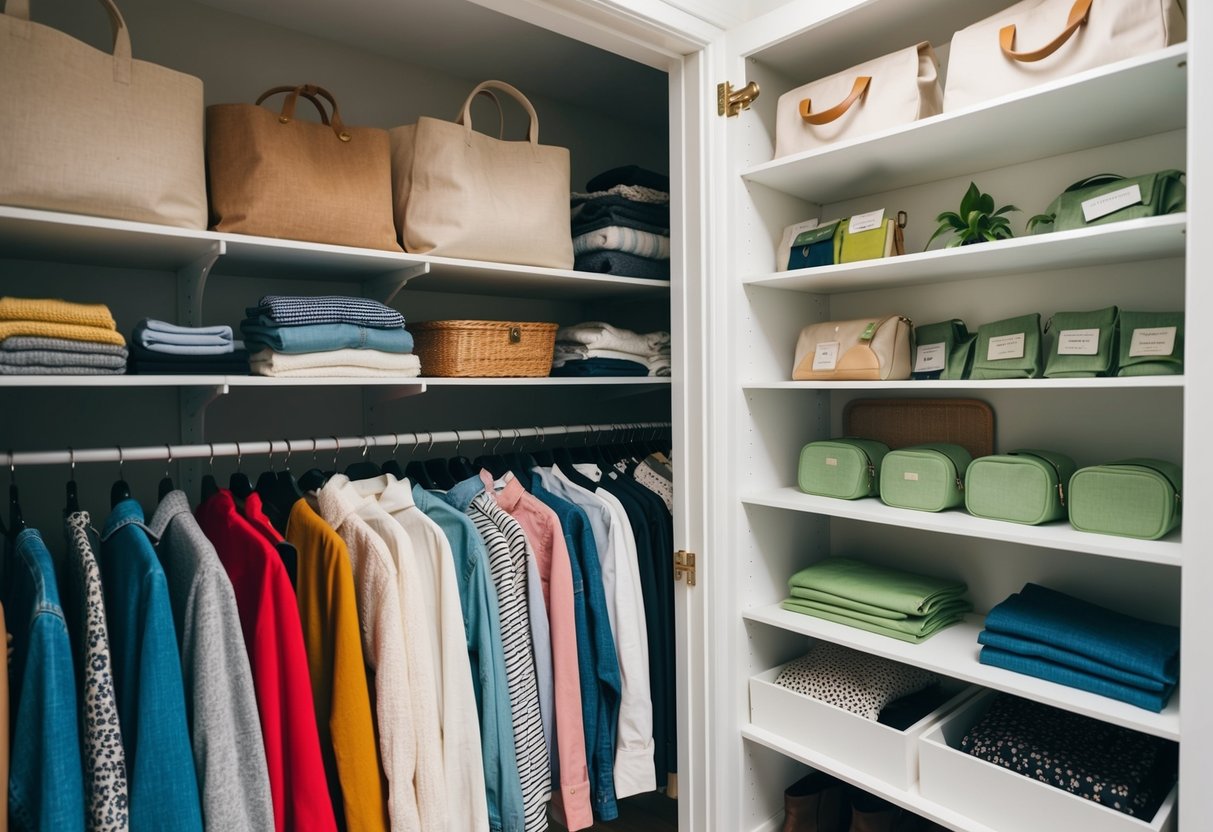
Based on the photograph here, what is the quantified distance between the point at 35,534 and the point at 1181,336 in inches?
79.9

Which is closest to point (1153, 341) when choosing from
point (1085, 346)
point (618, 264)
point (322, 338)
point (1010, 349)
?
point (1085, 346)

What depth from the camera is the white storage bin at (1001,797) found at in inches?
53.2

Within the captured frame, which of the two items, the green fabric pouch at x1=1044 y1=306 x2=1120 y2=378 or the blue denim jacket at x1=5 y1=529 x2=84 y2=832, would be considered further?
the green fabric pouch at x1=1044 y1=306 x2=1120 y2=378

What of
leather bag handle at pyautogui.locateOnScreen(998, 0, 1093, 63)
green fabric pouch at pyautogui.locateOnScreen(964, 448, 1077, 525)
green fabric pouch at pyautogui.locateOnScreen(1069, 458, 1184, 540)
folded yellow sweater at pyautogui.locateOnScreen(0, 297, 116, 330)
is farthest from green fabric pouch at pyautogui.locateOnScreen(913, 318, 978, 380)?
folded yellow sweater at pyautogui.locateOnScreen(0, 297, 116, 330)

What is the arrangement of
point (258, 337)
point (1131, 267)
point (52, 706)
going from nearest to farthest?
1. point (52, 706)
2. point (1131, 267)
3. point (258, 337)

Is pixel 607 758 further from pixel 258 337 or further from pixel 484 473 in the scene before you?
pixel 258 337

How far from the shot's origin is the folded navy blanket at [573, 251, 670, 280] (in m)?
2.12

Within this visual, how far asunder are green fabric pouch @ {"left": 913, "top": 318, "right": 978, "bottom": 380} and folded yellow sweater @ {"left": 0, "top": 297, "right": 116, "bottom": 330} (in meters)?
1.66

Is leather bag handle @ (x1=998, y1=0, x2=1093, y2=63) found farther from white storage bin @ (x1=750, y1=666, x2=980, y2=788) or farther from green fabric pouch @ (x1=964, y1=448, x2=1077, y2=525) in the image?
white storage bin @ (x1=750, y1=666, x2=980, y2=788)

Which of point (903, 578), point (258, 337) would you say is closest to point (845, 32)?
point (903, 578)

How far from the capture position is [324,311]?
1659 mm

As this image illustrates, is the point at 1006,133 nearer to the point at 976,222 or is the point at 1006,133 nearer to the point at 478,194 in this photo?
the point at 976,222

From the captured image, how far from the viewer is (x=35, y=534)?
1312 millimetres

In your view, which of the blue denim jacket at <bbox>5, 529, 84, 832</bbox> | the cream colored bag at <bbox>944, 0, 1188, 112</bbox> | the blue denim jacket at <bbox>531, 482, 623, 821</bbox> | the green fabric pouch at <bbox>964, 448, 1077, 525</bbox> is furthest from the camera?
the blue denim jacket at <bbox>531, 482, 623, 821</bbox>
